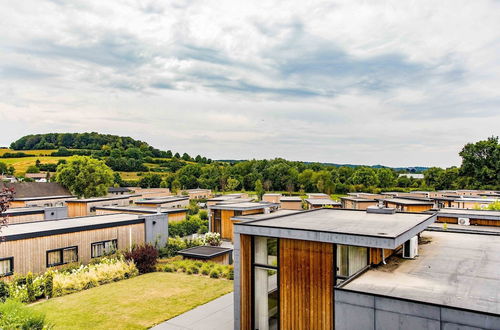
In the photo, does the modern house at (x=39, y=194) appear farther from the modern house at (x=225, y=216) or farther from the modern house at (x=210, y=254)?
the modern house at (x=210, y=254)

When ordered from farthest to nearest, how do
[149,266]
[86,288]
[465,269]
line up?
[149,266] < [86,288] < [465,269]

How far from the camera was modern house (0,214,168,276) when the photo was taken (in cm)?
1458

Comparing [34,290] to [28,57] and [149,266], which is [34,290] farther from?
[28,57]

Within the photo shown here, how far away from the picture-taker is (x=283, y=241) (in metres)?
9.02

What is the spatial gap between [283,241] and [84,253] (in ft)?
43.9

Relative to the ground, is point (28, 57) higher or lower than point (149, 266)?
higher

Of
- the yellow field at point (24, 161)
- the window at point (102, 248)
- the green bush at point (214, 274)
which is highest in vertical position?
the yellow field at point (24, 161)

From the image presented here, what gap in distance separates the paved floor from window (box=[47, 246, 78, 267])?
336 inches

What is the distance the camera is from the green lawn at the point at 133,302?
11156 mm

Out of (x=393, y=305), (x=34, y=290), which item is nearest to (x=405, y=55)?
(x=393, y=305)

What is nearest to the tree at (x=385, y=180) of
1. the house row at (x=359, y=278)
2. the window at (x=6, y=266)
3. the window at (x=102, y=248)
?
the window at (x=102, y=248)

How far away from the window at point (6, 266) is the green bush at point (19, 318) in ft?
21.7

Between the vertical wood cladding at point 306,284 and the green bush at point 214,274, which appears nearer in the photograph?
the vertical wood cladding at point 306,284

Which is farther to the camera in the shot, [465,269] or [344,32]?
[344,32]
